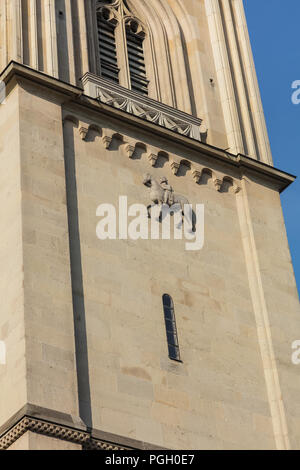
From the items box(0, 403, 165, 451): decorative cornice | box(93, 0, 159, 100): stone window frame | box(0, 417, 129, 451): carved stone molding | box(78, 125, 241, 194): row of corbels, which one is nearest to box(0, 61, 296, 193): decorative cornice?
box(78, 125, 241, 194): row of corbels

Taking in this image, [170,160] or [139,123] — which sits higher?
[139,123]

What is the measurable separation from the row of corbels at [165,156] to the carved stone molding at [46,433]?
7.75m

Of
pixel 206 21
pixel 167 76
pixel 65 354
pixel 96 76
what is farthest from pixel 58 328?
pixel 206 21

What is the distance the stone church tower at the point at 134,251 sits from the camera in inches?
979

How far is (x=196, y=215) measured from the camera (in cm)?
2967

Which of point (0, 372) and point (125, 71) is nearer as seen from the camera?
point (0, 372)

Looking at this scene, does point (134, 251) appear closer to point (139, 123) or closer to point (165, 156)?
point (165, 156)

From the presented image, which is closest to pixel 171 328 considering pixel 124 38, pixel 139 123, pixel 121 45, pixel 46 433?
pixel 46 433

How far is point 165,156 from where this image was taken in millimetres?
30188

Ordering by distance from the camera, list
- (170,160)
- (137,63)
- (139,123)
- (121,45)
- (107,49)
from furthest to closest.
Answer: (137,63), (121,45), (107,49), (170,160), (139,123)

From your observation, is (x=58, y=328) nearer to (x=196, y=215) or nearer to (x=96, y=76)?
(x=196, y=215)

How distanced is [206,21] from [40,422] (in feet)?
49.6

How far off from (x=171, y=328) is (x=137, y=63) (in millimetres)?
8641

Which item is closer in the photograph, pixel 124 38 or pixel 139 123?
pixel 139 123
